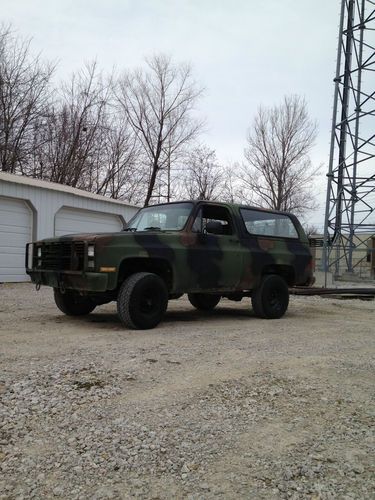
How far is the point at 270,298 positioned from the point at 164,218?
95.9 inches

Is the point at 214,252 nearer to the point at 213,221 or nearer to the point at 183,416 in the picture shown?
the point at 213,221

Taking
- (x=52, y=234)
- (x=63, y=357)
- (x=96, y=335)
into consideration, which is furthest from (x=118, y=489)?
(x=52, y=234)

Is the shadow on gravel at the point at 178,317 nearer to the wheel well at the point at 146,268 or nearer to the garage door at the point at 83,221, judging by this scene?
the wheel well at the point at 146,268

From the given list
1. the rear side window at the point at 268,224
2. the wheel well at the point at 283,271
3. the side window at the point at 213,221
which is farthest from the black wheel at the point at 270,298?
the side window at the point at 213,221

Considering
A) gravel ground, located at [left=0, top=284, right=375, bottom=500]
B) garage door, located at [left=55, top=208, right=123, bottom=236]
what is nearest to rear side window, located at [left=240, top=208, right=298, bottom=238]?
gravel ground, located at [left=0, top=284, right=375, bottom=500]

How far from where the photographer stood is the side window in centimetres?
756

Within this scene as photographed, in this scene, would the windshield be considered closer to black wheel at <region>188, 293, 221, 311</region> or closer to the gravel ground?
the gravel ground

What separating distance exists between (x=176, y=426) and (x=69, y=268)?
4.04 m

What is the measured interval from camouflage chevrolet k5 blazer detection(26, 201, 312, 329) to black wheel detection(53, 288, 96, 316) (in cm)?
2

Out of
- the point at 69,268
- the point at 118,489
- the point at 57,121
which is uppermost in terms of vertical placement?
the point at 57,121

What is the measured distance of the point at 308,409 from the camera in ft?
12.4

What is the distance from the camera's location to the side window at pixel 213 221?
7.56m

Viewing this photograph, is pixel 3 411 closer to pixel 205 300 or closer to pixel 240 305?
pixel 205 300

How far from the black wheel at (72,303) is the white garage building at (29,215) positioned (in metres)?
6.90
